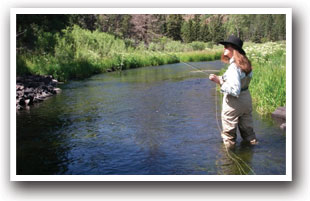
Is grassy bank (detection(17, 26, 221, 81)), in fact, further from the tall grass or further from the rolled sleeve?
the rolled sleeve

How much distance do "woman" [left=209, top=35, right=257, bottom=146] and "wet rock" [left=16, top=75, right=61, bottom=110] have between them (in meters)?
4.97

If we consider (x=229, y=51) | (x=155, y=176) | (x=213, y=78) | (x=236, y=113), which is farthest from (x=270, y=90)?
(x=155, y=176)

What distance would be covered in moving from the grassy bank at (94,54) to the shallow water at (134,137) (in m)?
2.27

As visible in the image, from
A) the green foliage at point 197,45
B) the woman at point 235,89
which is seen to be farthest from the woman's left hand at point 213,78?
the green foliage at point 197,45

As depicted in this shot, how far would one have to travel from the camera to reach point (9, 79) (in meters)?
5.54

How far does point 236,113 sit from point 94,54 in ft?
37.5

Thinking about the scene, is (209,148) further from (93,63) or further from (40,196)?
(93,63)

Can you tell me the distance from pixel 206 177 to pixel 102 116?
12.4 feet

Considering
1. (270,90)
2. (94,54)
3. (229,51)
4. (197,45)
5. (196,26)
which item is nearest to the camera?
(229,51)

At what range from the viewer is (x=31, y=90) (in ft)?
33.5

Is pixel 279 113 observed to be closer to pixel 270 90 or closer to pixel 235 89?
pixel 270 90

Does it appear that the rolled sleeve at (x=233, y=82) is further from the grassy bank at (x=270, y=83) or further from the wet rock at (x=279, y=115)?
the grassy bank at (x=270, y=83)

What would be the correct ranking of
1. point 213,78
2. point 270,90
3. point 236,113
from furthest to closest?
point 270,90
point 236,113
point 213,78

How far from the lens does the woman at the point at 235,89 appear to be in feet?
16.9
